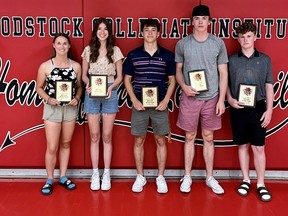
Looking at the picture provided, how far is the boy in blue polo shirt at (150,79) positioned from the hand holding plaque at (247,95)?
2.20ft

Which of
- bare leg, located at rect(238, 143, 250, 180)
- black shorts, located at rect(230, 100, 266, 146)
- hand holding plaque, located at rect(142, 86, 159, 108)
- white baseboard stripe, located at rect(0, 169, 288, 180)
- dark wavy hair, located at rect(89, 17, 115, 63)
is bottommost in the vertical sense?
white baseboard stripe, located at rect(0, 169, 288, 180)

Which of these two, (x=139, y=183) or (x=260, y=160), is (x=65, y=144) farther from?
(x=260, y=160)

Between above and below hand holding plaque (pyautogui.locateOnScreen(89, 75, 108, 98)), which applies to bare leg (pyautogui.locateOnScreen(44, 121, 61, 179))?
below

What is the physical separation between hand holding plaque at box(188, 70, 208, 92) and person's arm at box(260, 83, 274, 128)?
62cm

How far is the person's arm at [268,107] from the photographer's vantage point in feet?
13.2

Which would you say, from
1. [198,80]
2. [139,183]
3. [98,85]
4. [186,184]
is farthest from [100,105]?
[186,184]

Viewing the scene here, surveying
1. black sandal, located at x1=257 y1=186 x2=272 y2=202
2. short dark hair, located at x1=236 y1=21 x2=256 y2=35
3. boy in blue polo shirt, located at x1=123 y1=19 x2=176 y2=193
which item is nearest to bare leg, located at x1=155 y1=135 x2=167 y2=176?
boy in blue polo shirt, located at x1=123 y1=19 x2=176 y2=193

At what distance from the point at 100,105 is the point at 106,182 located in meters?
0.82

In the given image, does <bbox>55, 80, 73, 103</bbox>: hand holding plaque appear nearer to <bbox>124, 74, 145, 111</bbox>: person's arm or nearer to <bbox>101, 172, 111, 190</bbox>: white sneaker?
<bbox>124, 74, 145, 111</bbox>: person's arm

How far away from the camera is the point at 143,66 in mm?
4059

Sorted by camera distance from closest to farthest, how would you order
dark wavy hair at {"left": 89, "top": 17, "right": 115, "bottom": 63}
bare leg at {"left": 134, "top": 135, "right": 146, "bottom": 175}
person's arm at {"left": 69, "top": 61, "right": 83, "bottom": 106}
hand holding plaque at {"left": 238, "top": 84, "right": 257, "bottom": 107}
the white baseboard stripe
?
hand holding plaque at {"left": 238, "top": 84, "right": 257, "bottom": 107}, dark wavy hair at {"left": 89, "top": 17, "right": 115, "bottom": 63}, person's arm at {"left": 69, "top": 61, "right": 83, "bottom": 106}, bare leg at {"left": 134, "top": 135, "right": 146, "bottom": 175}, the white baseboard stripe

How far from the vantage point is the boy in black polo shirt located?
13.1ft

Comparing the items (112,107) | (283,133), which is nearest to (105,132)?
(112,107)

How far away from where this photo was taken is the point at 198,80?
13.1 feet
